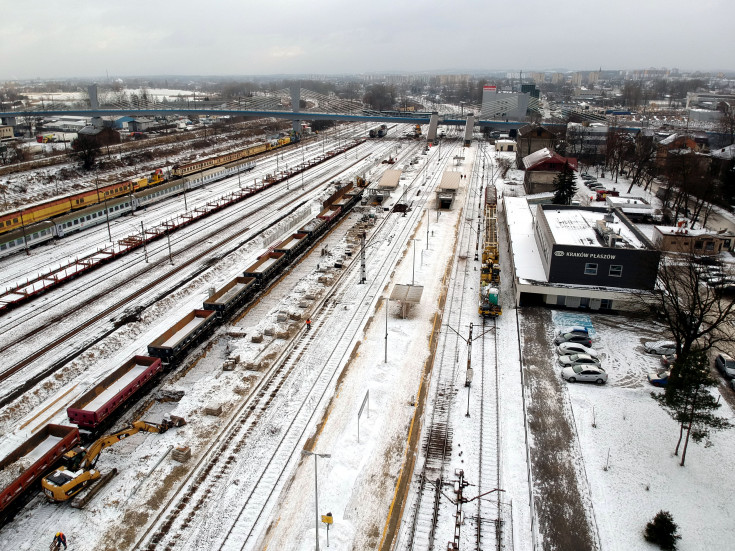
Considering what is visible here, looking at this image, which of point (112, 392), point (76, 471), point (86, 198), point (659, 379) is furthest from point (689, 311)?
point (86, 198)

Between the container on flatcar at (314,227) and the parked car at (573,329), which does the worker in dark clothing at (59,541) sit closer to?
the parked car at (573,329)

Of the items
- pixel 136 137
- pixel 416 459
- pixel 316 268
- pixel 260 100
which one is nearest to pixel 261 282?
pixel 316 268

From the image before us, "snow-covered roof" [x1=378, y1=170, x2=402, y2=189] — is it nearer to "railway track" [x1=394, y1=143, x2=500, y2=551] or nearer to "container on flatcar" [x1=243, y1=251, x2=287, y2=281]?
"container on flatcar" [x1=243, y1=251, x2=287, y2=281]

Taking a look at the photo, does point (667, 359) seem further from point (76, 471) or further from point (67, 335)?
point (67, 335)

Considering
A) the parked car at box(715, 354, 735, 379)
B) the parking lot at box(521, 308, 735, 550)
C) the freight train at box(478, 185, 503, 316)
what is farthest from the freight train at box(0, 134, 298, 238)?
the parked car at box(715, 354, 735, 379)

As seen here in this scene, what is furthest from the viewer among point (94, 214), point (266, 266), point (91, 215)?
point (94, 214)

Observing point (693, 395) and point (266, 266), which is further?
point (266, 266)

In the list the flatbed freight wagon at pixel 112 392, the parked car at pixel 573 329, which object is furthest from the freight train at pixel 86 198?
the parked car at pixel 573 329

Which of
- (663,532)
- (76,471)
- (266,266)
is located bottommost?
(663,532)
